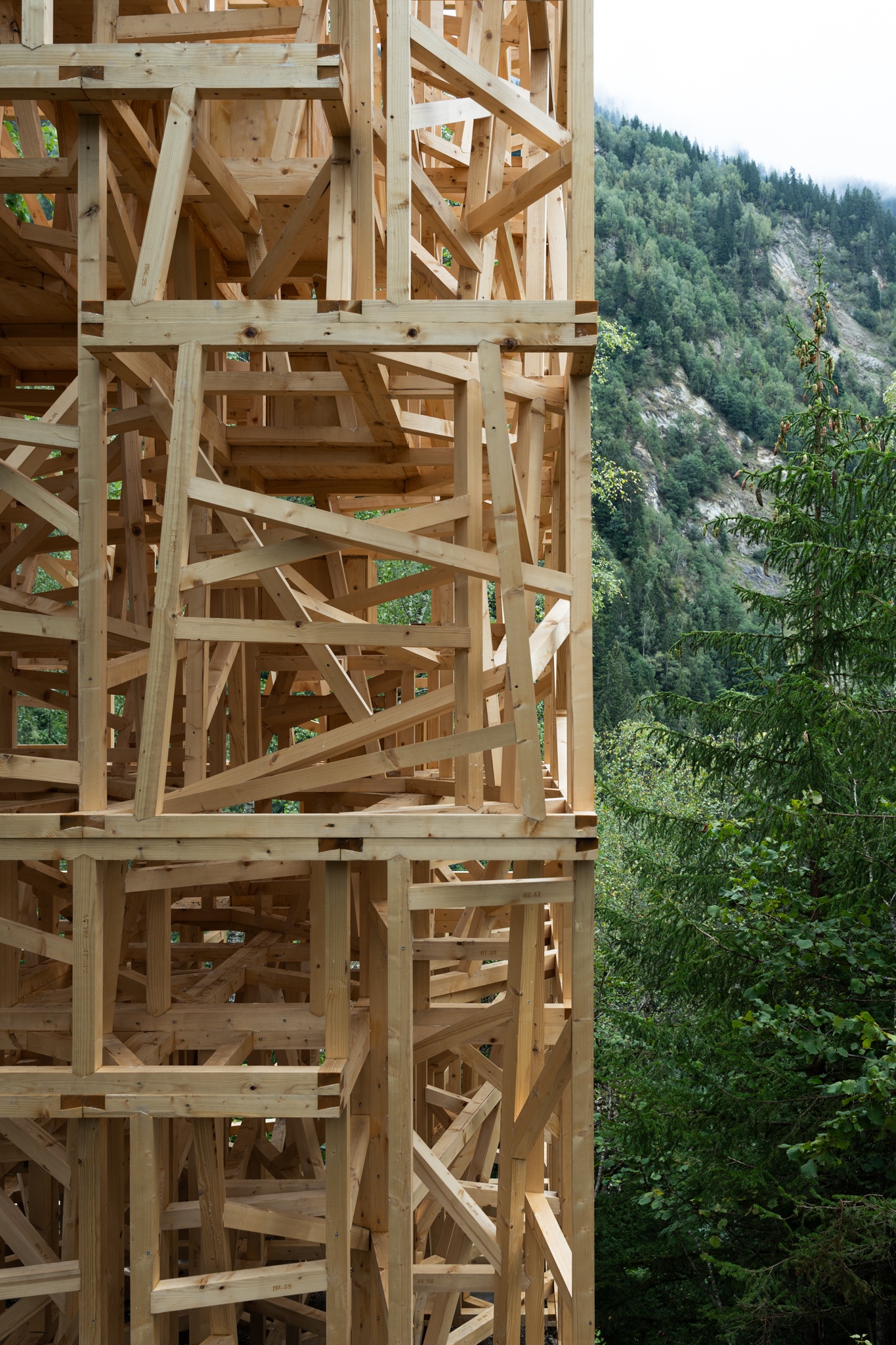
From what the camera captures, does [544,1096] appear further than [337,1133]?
Yes

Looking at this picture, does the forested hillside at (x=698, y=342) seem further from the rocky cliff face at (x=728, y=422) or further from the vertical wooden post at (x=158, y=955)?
the vertical wooden post at (x=158, y=955)

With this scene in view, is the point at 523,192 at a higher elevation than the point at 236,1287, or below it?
higher

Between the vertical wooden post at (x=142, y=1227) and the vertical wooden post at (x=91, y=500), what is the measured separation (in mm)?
1582

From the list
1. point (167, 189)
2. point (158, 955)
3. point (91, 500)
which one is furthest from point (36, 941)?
point (167, 189)

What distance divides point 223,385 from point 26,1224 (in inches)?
215

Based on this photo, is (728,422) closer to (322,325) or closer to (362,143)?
(362,143)

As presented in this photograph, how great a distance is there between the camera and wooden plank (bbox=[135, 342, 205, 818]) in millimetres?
5180

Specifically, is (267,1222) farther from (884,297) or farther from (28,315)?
(884,297)

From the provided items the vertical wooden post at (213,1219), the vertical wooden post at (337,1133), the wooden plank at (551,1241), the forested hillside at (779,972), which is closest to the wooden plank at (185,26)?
the vertical wooden post at (337,1133)

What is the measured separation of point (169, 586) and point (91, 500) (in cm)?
60

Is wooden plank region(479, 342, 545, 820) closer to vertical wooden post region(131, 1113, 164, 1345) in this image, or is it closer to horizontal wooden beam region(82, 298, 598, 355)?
horizontal wooden beam region(82, 298, 598, 355)

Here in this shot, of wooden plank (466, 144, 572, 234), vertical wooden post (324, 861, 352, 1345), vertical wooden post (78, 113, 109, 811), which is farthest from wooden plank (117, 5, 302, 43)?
vertical wooden post (324, 861, 352, 1345)

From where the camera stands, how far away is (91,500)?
5293mm

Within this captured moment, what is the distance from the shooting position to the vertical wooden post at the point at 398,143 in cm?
539
